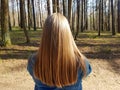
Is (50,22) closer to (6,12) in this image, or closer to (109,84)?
(109,84)

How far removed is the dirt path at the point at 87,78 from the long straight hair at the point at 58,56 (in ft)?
20.2

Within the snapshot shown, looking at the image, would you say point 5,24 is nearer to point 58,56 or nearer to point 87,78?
point 87,78

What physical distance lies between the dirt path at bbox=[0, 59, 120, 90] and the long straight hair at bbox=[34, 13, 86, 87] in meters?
6.16

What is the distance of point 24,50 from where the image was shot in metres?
13.8

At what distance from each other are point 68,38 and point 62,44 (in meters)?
0.07

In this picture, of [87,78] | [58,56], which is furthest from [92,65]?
[58,56]

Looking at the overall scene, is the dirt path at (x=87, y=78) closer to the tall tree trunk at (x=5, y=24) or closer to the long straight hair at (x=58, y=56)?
the tall tree trunk at (x=5, y=24)

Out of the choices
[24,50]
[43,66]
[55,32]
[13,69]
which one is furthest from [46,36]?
[24,50]

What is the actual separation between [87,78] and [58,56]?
726cm

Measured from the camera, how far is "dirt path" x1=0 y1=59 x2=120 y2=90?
348 inches

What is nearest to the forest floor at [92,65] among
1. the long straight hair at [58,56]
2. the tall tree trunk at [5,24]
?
the tall tree trunk at [5,24]

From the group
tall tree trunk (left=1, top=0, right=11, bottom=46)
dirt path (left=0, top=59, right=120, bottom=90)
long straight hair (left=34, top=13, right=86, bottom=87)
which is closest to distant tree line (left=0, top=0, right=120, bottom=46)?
tall tree trunk (left=1, top=0, right=11, bottom=46)

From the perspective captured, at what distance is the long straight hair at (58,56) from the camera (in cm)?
256

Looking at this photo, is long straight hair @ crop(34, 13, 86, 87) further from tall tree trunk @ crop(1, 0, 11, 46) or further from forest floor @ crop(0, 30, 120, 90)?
tall tree trunk @ crop(1, 0, 11, 46)
